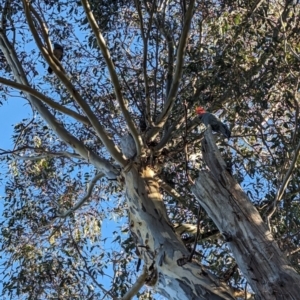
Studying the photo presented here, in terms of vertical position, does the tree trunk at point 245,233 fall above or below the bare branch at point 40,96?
below

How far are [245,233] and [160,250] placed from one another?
897mm

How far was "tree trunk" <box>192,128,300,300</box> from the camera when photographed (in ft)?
8.27

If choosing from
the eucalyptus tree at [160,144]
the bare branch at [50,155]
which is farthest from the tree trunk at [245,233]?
the bare branch at [50,155]

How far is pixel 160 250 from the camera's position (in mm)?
3537

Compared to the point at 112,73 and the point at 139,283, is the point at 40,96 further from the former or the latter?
the point at 139,283

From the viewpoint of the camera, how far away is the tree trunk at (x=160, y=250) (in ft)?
10.0

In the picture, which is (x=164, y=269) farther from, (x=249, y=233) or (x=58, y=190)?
(x=58, y=190)

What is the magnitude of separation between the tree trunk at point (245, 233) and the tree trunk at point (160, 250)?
33 centimetres

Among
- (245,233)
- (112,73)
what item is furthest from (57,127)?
(245,233)

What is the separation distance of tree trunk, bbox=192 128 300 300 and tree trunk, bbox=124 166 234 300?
334mm

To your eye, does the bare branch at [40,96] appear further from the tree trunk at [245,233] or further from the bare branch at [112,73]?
the tree trunk at [245,233]

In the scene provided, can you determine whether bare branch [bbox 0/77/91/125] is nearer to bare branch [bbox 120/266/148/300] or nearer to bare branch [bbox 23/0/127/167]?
bare branch [bbox 23/0/127/167]

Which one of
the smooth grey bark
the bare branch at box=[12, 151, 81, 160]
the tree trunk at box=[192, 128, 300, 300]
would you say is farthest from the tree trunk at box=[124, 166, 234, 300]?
the bare branch at box=[12, 151, 81, 160]

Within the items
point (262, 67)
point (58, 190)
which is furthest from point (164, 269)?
point (58, 190)
